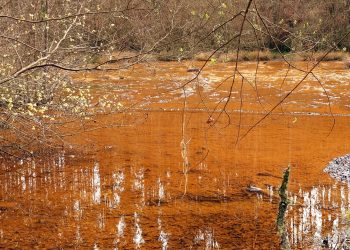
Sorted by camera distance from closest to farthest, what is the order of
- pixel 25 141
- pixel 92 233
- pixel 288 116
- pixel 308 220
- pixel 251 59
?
pixel 92 233
pixel 308 220
pixel 25 141
pixel 288 116
pixel 251 59

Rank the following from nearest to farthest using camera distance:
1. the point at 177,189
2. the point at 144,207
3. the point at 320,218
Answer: the point at 320,218
the point at 144,207
the point at 177,189

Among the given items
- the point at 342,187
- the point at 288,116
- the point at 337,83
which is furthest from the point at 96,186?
the point at 337,83

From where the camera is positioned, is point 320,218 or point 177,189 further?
point 177,189

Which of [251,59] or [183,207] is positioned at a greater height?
[251,59]

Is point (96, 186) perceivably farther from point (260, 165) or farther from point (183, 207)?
point (260, 165)

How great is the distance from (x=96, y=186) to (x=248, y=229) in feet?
8.83

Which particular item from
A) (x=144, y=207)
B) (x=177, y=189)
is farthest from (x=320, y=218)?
(x=144, y=207)

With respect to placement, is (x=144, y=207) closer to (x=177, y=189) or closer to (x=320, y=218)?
(x=177, y=189)

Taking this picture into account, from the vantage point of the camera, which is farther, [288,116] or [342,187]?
[288,116]

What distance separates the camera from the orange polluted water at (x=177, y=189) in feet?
18.6

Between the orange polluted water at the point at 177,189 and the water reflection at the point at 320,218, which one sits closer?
the water reflection at the point at 320,218

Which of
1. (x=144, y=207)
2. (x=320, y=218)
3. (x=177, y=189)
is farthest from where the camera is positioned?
(x=177, y=189)

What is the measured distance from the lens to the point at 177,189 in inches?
289

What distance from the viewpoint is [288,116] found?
44.3 feet
